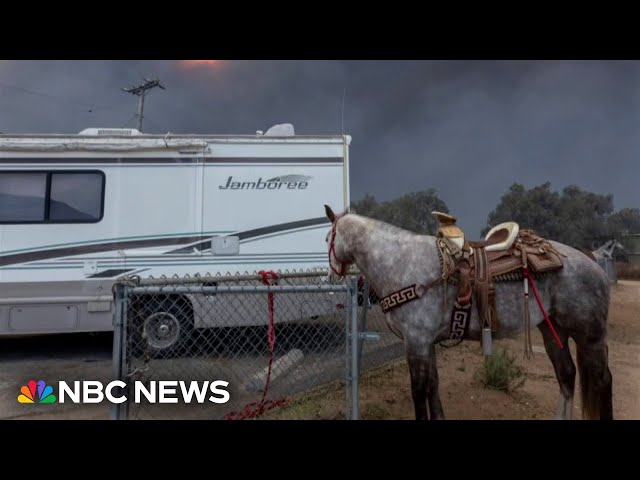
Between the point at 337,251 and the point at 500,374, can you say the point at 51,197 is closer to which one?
the point at 337,251

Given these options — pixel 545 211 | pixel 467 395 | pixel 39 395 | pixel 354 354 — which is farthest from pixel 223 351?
pixel 545 211

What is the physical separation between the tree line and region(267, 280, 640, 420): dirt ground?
13.6m

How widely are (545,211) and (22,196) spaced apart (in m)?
25.3

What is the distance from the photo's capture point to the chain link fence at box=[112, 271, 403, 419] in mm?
2172

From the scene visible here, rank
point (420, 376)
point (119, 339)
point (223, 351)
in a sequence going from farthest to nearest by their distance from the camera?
point (223, 351) → point (420, 376) → point (119, 339)

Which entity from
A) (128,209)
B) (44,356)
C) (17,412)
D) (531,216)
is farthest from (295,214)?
(531,216)

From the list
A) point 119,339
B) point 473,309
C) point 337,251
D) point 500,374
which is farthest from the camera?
point 500,374

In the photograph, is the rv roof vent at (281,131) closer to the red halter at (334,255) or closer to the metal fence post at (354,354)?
the red halter at (334,255)

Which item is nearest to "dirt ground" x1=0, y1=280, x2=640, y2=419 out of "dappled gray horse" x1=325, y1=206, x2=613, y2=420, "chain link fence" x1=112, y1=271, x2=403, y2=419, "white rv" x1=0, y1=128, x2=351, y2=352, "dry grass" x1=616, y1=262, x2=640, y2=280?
"chain link fence" x1=112, y1=271, x2=403, y2=419

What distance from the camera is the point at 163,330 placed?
5.09 metres

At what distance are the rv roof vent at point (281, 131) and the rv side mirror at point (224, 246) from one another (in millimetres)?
1746

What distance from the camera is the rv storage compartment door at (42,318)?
4.87 meters

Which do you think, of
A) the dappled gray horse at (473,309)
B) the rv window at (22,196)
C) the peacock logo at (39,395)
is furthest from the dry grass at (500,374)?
the rv window at (22,196)

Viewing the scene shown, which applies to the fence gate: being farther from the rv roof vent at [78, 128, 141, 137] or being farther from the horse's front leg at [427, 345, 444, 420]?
the rv roof vent at [78, 128, 141, 137]
